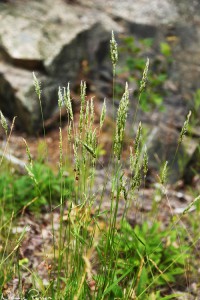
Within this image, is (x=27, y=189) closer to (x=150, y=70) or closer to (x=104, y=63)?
(x=150, y=70)

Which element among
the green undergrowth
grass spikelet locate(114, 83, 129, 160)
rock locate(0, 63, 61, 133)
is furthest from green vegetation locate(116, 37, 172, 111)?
grass spikelet locate(114, 83, 129, 160)

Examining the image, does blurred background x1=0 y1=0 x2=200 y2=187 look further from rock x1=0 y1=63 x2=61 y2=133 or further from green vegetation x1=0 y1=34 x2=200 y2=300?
green vegetation x1=0 y1=34 x2=200 y2=300

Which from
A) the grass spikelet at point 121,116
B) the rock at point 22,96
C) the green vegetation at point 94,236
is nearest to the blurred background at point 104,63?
the rock at point 22,96

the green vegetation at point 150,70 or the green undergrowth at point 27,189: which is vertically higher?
the green vegetation at point 150,70

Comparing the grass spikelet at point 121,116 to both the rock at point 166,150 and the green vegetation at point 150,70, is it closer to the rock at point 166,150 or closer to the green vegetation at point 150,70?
the green vegetation at point 150,70

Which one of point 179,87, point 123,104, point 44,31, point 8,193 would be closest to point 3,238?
point 8,193

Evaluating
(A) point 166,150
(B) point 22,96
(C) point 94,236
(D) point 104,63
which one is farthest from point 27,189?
(D) point 104,63

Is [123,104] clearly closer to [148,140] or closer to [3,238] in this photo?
[3,238]

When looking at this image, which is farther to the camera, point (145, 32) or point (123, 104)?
point (145, 32)
